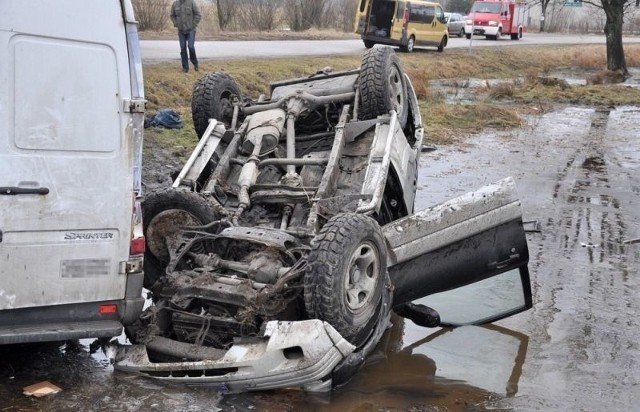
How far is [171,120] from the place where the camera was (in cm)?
1257

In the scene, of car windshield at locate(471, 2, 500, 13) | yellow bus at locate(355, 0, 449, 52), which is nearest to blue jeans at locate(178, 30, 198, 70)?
yellow bus at locate(355, 0, 449, 52)

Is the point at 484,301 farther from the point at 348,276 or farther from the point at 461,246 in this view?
the point at 348,276

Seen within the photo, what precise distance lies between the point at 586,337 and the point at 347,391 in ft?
7.35

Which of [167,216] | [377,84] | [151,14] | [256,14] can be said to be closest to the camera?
[167,216]

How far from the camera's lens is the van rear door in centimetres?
457

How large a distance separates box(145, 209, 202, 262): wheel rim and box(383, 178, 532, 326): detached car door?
150 cm

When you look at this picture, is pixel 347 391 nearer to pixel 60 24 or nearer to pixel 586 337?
pixel 586 337

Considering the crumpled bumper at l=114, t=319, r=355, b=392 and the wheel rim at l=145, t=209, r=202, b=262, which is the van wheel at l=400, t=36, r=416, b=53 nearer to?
the wheel rim at l=145, t=209, r=202, b=262

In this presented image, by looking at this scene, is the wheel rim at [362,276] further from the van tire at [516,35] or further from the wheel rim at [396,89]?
the van tire at [516,35]

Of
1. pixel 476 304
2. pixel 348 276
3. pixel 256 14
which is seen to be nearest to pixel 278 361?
pixel 348 276

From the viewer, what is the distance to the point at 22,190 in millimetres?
4590

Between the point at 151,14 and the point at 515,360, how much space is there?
86.7 ft

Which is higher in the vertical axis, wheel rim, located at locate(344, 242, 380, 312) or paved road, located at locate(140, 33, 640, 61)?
paved road, located at locate(140, 33, 640, 61)

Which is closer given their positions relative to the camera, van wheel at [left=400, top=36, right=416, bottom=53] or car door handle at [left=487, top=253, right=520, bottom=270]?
car door handle at [left=487, top=253, right=520, bottom=270]
